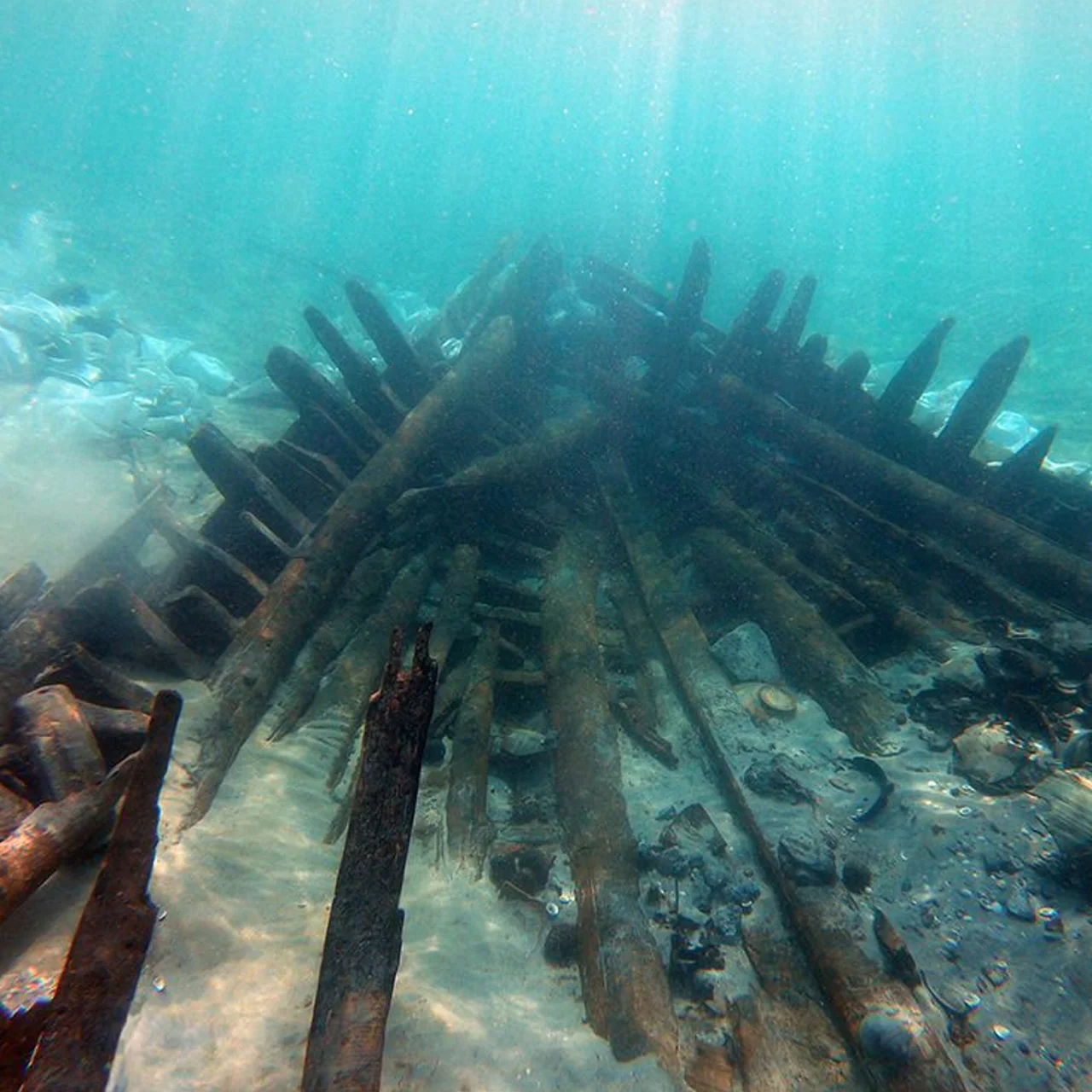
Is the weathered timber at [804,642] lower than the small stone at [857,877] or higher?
higher

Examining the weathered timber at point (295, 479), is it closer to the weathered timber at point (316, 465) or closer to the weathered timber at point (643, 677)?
the weathered timber at point (316, 465)

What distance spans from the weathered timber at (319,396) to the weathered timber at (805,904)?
3.77 m

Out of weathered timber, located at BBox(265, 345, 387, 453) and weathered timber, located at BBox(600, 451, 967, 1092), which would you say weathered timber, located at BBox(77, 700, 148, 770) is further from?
weathered timber, located at BBox(265, 345, 387, 453)

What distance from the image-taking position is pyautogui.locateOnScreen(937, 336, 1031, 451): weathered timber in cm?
689

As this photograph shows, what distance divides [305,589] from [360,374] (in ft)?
12.6

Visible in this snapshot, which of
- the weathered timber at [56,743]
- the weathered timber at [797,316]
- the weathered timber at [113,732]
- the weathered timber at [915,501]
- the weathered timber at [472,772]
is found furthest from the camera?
the weathered timber at [797,316]

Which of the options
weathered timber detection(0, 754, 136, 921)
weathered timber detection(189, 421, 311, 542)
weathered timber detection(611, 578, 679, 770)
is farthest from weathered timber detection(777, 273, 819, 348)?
weathered timber detection(0, 754, 136, 921)

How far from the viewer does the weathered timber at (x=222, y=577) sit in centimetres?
492

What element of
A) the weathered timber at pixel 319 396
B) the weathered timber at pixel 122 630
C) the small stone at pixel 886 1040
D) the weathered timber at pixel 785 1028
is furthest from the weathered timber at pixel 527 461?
the small stone at pixel 886 1040

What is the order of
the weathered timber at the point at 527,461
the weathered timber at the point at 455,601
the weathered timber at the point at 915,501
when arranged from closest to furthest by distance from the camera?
the weathered timber at the point at 455,601 < the weathered timber at the point at 915,501 < the weathered timber at the point at 527,461

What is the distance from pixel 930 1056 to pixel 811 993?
57 cm

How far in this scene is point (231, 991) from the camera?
246 cm

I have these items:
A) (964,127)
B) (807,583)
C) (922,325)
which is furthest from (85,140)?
(964,127)

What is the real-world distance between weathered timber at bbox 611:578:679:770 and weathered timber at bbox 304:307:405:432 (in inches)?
147
